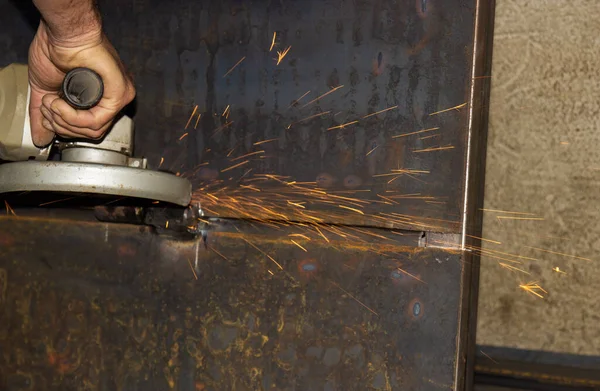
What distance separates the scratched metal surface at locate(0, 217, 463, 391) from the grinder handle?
1.20 ft

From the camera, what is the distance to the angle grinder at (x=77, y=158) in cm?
99

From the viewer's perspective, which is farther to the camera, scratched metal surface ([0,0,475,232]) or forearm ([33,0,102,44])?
scratched metal surface ([0,0,475,232])

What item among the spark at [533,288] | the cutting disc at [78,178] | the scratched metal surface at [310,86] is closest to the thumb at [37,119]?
the cutting disc at [78,178]

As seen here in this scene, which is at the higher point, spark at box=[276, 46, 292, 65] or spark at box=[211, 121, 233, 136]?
spark at box=[276, 46, 292, 65]

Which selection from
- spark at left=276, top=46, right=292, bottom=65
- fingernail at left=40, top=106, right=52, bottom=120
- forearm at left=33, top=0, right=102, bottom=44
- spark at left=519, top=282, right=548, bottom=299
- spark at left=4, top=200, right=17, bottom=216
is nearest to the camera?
forearm at left=33, top=0, right=102, bottom=44

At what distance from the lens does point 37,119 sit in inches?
→ 43.1

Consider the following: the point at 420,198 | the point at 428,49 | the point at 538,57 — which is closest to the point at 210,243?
the point at 420,198

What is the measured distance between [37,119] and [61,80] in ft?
0.28

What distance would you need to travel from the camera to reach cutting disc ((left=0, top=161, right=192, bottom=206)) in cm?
99

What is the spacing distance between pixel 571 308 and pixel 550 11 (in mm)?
931

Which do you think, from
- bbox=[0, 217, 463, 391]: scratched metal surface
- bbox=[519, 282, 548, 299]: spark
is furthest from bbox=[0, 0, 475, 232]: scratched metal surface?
bbox=[519, 282, 548, 299]: spark

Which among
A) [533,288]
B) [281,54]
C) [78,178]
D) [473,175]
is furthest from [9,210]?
[533,288]

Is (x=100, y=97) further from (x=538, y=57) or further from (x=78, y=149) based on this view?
(x=538, y=57)

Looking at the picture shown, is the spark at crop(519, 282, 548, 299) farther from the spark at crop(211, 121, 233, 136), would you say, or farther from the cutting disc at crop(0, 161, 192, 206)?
the cutting disc at crop(0, 161, 192, 206)
